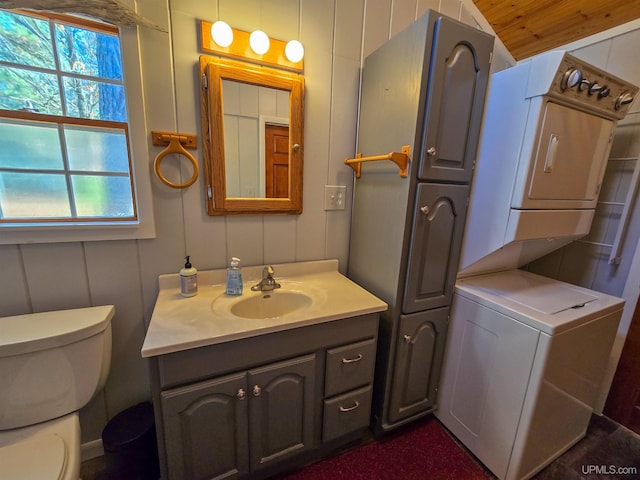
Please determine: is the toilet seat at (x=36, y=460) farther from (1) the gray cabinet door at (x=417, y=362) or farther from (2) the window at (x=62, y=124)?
(1) the gray cabinet door at (x=417, y=362)

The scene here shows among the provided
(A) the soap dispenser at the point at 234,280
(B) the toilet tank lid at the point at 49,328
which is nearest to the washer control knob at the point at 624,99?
(A) the soap dispenser at the point at 234,280

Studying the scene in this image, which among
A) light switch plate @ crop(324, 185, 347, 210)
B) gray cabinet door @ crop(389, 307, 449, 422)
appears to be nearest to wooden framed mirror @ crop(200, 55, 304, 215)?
light switch plate @ crop(324, 185, 347, 210)

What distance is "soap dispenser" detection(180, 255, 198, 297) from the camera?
1216 millimetres

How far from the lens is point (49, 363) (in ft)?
3.20

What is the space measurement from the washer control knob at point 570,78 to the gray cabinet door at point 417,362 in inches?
43.5

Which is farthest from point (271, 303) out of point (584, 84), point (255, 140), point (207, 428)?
point (584, 84)

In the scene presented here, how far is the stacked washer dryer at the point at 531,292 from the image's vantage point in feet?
3.77

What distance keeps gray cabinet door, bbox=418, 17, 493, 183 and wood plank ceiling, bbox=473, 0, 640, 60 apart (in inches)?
29.4

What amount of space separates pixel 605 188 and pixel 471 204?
102 cm

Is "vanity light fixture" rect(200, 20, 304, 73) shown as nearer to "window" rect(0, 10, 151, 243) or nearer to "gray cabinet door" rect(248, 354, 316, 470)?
"window" rect(0, 10, 151, 243)

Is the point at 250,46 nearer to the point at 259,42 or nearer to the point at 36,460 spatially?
the point at 259,42

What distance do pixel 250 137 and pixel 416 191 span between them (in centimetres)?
81

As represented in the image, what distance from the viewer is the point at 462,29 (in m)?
1.11

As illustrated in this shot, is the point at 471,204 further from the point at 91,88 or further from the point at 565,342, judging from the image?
the point at 91,88
